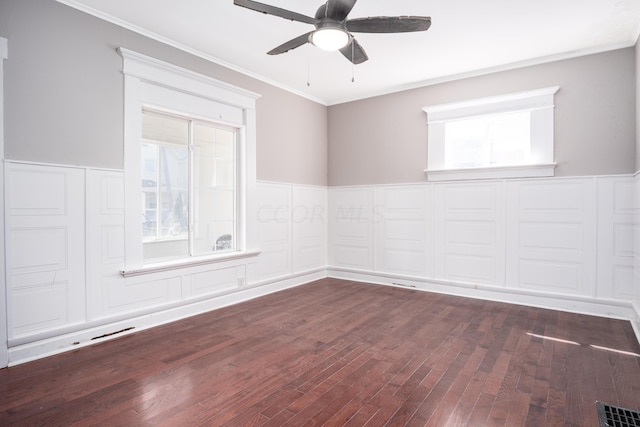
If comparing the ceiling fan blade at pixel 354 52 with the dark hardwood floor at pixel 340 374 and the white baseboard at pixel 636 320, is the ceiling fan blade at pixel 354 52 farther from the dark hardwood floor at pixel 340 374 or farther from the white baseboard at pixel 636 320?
the white baseboard at pixel 636 320

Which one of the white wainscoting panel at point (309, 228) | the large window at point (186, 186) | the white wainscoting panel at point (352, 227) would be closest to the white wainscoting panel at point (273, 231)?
the white wainscoting panel at point (309, 228)

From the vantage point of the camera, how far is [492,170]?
4551mm

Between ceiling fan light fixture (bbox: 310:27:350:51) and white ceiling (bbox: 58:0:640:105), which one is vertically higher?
white ceiling (bbox: 58:0:640:105)

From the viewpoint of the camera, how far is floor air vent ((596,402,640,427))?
199 cm

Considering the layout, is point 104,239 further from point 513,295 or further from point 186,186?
point 513,295

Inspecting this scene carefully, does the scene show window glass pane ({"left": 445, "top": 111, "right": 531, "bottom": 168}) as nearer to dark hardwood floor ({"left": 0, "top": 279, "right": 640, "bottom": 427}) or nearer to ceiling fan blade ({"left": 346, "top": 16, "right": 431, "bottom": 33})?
dark hardwood floor ({"left": 0, "top": 279, "right": 640, "bottom": 427})

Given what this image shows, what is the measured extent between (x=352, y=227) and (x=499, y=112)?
9.10 feet

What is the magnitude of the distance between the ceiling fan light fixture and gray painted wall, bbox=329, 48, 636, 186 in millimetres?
2930

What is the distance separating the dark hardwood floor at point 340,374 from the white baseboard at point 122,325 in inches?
4.3

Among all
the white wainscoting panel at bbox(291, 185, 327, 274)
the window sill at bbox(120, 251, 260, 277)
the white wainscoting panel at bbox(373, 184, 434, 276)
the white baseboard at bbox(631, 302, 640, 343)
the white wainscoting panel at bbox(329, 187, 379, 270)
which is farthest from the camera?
the white wainscoting panel at bbox(329, 187, 379, 270)

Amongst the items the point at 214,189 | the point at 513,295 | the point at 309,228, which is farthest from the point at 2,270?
the point at 513,295

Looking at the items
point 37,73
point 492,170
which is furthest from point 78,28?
point 492,170

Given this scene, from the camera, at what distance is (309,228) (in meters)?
5.77

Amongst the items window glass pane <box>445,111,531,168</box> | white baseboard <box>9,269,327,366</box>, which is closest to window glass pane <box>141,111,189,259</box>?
white baseboard <box>9,269,327,366</box>
